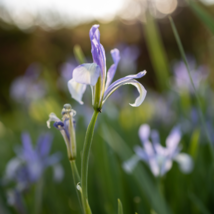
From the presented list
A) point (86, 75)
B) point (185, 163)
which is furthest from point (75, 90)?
point (185, 163)

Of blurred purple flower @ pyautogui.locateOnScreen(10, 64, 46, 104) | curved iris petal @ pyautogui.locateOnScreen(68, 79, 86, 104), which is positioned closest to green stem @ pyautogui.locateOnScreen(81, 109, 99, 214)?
curved iris petal @ pyautogui.locateOnScreen(68, 79, 86, 104)

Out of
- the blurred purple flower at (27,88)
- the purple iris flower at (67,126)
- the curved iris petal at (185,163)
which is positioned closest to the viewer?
the purple iris flower at (67,126)

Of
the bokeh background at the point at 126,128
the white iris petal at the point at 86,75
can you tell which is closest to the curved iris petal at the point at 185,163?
the bokeh background at the point at 126,128

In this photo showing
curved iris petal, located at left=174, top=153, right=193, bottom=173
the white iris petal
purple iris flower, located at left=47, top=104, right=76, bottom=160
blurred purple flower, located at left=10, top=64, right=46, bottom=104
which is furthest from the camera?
blurred purple flower, located at left=10, top=64, right=46, bottom=104

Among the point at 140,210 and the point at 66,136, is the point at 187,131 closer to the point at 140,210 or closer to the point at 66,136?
the point at 140,210

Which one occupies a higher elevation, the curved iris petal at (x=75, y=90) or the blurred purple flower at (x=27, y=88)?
the blurred purple flower at (x=27, y=88)

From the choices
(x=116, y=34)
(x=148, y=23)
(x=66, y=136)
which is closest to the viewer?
(x=66, y=136)

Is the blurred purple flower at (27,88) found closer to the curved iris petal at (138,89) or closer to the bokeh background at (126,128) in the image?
the bokeh background at (126,128)

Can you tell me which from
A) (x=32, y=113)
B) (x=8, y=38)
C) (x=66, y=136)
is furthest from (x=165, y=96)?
(x=8, y=38)

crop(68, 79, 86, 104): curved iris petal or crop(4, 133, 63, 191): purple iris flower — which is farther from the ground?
crop(68, 79, 86, 104): curved iris petal

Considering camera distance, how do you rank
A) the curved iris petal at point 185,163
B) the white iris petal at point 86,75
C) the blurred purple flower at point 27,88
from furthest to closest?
1. the blurred purple flower at point 27,88
2. the curved iris petal at point 185,163
3. the white iris petal at point 86,75

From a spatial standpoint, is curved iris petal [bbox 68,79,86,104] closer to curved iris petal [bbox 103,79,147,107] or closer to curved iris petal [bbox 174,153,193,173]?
curved iris petal [bbox 103,79,147,107]
